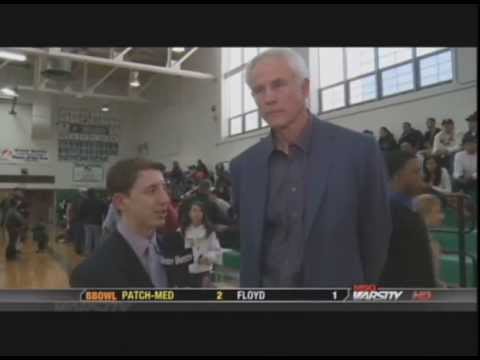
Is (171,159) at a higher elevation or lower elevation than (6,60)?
lower

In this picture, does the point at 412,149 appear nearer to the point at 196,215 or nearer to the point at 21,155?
the point at 196,215

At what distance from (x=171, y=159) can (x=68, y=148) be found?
0.67m

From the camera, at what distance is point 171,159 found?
2.42 m

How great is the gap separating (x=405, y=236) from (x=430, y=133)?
57cm

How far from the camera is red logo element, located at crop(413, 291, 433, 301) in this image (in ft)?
7.62

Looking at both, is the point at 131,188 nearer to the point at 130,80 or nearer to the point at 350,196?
the point at 130,80

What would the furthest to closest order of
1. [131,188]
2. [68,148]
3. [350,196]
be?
[68,148], [131,188], [350,196]

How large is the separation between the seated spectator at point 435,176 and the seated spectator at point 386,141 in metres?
0.20

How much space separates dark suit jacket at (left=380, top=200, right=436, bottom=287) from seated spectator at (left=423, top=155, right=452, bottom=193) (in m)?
0.19

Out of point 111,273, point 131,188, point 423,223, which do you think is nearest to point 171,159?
point 131,188

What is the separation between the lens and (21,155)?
95.6 inches

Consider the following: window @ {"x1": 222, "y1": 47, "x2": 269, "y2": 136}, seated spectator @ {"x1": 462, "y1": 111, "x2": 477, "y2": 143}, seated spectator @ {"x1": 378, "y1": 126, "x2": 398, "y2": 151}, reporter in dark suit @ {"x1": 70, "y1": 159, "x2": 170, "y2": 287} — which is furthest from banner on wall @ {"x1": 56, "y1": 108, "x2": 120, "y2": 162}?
seated spectator @ {"x1": 462, "y1": 111, "x2": 477, "y2": 143}

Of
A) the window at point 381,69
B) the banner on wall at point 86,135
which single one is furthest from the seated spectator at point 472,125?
the banner on wall at point 86,135

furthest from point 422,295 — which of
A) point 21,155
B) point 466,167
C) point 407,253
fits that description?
point 21,155
